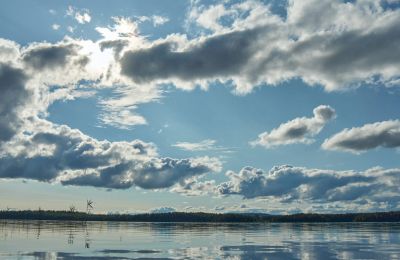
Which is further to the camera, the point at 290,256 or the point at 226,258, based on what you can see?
the point at 290,256

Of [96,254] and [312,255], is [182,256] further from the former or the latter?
[312,255]

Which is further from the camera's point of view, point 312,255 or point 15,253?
point 312,255

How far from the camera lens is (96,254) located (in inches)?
2279

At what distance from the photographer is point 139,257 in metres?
55.5

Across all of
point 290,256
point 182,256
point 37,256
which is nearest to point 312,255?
point 290,256

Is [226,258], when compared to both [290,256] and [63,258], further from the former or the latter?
[63,258]

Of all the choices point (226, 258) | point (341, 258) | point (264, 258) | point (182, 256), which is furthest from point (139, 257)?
point (341, 258)

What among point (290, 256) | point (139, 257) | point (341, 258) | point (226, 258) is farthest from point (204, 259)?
point (341, 258)

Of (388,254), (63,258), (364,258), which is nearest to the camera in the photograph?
(63,258)

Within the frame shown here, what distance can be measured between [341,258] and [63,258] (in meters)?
32.2

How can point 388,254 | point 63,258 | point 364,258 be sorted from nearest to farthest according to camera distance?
point 63,258
point 364,258
point 388,254

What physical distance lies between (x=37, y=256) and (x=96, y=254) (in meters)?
6.89

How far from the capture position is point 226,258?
5494 centimetres

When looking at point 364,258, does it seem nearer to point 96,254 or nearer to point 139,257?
point 139,257
